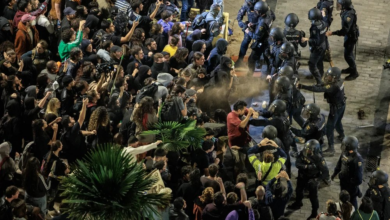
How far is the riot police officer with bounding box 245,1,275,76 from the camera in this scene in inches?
606

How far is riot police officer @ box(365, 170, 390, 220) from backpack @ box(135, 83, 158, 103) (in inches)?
151

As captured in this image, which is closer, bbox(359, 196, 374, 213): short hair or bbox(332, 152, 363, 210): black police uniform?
bbox(359, 196, 374, 213): short hair

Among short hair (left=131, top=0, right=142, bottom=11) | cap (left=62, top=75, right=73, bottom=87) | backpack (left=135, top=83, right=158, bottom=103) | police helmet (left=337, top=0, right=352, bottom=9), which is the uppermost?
police helmet (left=337, top=0, right=352, bottom=9)

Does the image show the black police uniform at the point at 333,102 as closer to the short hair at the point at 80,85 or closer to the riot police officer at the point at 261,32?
the riot police officer at the point at 261,32

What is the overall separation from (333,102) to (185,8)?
16.6ft

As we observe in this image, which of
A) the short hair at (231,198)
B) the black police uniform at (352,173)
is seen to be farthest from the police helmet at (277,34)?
the short hair at (231,198)

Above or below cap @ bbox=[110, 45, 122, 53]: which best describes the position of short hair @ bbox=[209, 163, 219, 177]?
below

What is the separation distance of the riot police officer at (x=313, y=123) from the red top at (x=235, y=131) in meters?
1.06

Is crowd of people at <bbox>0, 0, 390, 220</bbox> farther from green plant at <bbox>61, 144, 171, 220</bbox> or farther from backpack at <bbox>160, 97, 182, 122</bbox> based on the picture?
green plant at <bbox>61, 144, 171, 220</bbox>

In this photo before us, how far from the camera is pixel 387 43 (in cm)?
1750

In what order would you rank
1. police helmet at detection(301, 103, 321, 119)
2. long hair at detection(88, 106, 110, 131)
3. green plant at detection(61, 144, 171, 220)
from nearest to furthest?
green plant at detection(61, 144, 171, 220), long hair at detection(88, 106, 110, 131), police helmet at detection(301, 103, 321, 119)

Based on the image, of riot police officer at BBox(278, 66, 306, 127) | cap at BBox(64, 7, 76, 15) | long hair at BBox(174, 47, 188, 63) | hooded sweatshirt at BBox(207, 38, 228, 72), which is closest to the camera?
riot police officer at BBox(278, 66, 306, 127)

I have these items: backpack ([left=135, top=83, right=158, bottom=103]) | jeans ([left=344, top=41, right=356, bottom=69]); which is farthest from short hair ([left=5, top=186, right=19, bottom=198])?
jeans ([left=344, top=41, right=356, bottom=69])

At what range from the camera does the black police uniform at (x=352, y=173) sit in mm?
11781
